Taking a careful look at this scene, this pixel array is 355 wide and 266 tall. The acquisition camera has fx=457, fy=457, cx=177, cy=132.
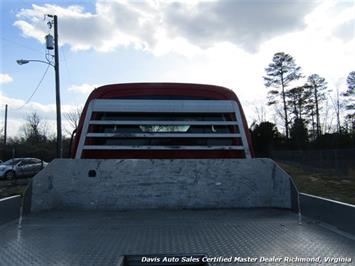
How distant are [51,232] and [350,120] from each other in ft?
189

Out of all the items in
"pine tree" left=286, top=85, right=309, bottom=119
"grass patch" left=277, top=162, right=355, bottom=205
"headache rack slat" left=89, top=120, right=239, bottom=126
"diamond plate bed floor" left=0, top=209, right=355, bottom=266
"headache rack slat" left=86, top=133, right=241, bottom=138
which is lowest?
"grass patch" left=277, top=162, right=355, bottom=205

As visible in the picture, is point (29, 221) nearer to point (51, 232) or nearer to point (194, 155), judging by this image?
point (51, 232)

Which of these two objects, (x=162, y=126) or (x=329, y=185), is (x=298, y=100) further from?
(x=162, y=126)

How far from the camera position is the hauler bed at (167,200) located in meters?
3.20

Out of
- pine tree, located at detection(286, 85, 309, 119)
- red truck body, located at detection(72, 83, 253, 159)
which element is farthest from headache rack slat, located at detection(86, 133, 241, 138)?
pine tree, located at detection(286, 85, 309, 119)

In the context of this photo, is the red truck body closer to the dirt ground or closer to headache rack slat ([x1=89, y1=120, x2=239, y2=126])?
headache rack slat ([x1=89, y1=120, x2=239, y2=126])

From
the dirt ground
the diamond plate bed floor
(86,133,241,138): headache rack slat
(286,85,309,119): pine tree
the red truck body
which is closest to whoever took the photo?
the diamond plate bed floor

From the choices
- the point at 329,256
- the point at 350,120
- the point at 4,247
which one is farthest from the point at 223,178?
the point at 350,120

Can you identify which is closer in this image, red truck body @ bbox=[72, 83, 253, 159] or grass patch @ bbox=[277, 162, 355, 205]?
red truck body @ bbox=[72, 83, 253, 159]

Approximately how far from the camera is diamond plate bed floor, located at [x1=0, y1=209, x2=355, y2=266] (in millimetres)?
3135

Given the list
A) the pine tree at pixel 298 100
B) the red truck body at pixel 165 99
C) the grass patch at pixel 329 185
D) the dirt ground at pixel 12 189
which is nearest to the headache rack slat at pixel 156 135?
the red truck body at pixel 165 99

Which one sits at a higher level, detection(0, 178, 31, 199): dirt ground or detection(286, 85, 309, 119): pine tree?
detection(286, 85, 309, 119): pine tree

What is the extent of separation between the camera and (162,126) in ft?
18.4

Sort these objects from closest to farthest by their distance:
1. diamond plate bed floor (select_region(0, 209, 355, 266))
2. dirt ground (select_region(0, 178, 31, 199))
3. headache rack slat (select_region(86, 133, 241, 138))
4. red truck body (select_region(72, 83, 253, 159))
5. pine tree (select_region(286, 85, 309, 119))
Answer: diamond plate bed floor (select_region(0, 209, 355, 266)) → headache rack slat (select_region(86, 133, 241, 138)) → red truck body (select_region(72, 83, 253, 159)) → dirt ground (select_region(0, 178, 31, 199)) → pine tree (select_region(286, 85, 309, 119))
